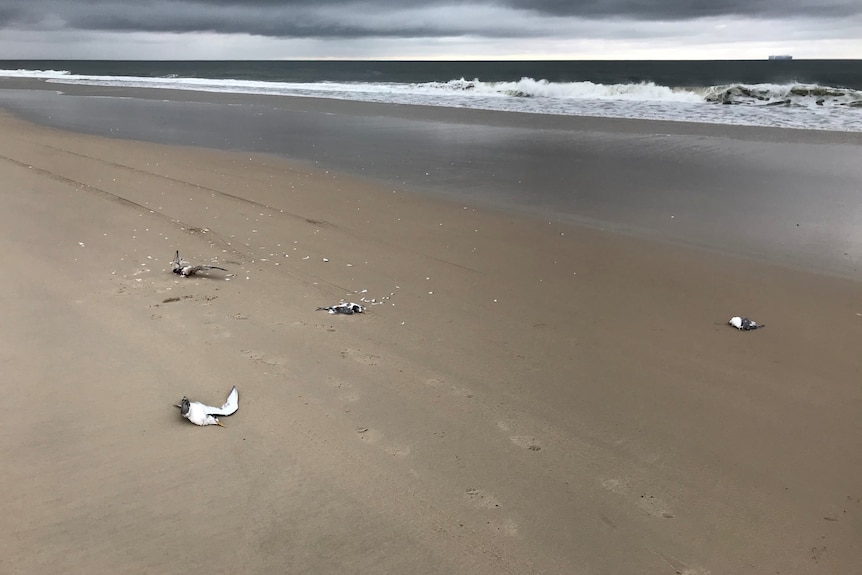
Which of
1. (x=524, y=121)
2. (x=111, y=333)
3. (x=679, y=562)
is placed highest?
(x=524, y=121)

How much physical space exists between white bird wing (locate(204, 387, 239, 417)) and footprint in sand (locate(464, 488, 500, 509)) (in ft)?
3.85

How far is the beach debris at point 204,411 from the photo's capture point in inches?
104

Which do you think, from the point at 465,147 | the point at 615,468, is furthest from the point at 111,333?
the point at 465,147

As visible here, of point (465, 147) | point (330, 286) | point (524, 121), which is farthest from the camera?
point (524, 121)

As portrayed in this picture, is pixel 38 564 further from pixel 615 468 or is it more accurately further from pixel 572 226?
pixel 572 226

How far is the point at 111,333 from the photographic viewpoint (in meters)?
3.42

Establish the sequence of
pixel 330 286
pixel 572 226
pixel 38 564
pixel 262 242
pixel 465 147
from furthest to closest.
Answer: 1. pixel 465 147
2. pixel 572 226
3. pixel 262 242
4. pixel 330 286
5. pixel 38 564

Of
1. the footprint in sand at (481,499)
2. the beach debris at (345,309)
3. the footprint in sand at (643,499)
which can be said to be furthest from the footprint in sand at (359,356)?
the footprint in sand at (643,499)

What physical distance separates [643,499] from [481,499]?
2.10 ft

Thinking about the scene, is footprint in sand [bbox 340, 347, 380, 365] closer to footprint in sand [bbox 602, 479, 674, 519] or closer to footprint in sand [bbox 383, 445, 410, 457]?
footprint in sand [bbox 383, 445, 410, 457]

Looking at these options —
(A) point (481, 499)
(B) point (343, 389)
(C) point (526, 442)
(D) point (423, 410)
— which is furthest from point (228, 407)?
(C) point (526, 442)

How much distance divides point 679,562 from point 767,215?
560 cm

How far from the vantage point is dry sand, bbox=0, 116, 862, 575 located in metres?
2.08

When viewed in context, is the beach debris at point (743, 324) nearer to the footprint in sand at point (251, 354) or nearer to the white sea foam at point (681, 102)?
the footprint in sand at point (251, 354)
